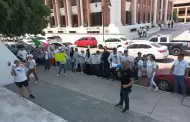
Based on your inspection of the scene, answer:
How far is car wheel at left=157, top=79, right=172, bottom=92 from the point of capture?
708cm

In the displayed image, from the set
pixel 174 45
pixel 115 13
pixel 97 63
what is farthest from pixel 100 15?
pixel 97 63

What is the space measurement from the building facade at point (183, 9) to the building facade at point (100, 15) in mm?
48515

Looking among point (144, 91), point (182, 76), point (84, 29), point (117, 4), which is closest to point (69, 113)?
point (144, 91)

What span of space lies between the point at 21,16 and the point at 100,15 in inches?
764

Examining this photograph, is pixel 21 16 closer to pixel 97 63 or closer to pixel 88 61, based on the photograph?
pixel 88 61

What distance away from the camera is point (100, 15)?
27.4m

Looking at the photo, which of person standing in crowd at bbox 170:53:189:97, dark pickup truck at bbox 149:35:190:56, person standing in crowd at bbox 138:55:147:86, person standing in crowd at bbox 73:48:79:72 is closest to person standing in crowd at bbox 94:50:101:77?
person standing in crowd at bbox 73:48:79:72

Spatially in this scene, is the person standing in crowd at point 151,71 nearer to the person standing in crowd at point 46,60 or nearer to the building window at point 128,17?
the person standing in crowd at point 46,60

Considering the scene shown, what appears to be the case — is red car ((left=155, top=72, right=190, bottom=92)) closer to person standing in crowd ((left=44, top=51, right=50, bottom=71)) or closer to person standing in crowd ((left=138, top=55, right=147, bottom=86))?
person standing in crowd ((left=138, top=55, right=147, bottom=86))

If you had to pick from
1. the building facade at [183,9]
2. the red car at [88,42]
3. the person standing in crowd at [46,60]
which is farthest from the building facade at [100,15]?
the building facade at [183,9]

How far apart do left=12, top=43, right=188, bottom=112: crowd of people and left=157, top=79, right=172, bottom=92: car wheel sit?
29cm

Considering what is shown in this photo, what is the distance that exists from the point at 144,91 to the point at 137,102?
108cm

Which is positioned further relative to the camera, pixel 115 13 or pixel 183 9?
pixel 183 9

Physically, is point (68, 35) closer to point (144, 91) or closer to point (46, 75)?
point (46, 75)
